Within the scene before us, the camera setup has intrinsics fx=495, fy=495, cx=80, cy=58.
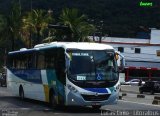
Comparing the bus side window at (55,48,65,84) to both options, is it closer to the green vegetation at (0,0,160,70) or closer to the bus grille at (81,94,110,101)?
the bus grille at (81,94,110,101)

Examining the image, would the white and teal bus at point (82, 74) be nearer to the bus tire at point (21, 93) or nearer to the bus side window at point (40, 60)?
the bus side window at point (40, 60)

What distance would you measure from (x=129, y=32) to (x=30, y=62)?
90.6 metres

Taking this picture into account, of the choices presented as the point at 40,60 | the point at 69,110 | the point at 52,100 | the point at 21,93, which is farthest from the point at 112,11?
the point at 69,110

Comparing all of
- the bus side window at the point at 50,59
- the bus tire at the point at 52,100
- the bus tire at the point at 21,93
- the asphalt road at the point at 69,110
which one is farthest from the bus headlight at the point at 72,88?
the bus tire at the point at 21,93

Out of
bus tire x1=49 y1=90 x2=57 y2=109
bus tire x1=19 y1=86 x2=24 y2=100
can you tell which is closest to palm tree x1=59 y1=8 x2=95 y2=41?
bus tire x1=19 y1=86 x2=24 y2=100

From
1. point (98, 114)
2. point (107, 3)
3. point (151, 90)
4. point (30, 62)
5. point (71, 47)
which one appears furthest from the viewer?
point (107, 3)

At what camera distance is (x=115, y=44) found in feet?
298

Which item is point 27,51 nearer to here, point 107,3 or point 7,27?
point 7,27

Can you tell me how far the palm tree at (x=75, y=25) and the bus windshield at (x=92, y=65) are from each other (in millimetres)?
31124

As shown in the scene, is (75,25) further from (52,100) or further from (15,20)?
(52,100)

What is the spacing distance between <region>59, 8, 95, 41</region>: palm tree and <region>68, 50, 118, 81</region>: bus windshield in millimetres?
31124

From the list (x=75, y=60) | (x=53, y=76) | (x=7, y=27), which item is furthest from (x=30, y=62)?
(x=7, y=27)

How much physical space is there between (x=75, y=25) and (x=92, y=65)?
107 feet

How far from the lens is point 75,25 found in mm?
54094
